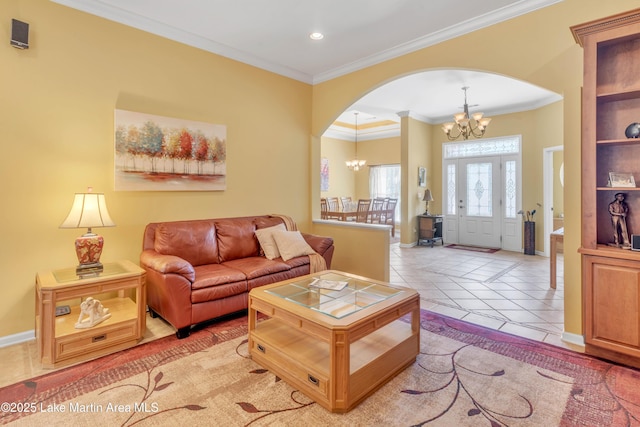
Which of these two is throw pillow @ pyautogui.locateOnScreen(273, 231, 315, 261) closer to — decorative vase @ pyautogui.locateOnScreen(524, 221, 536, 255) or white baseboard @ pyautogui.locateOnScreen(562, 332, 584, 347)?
white baseboard @ pyautogui.locateOnScreen(562, 332, 584, 347)

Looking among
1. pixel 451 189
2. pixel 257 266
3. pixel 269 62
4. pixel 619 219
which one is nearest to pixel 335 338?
pixel 257 266

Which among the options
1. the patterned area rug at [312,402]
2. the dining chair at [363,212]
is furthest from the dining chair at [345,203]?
the patterned area rug at [312,402]

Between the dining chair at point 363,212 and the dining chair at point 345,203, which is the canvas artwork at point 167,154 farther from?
the dining chair at point 345,203

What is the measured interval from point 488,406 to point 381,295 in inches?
35.9

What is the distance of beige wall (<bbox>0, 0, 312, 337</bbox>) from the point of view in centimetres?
269

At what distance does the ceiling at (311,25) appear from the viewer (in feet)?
9.80

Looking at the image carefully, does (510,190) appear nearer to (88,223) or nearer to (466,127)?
(466,127)

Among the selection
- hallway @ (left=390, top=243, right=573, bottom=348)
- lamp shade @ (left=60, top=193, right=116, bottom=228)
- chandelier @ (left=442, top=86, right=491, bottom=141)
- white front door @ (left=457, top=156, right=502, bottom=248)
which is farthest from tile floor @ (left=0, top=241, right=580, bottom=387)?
chandelier @ (left=442, top=86, right=491, bottom=141)

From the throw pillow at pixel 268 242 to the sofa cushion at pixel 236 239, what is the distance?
0.11 meters

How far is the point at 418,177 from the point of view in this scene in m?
7.54

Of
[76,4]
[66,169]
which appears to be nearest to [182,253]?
[66,169]

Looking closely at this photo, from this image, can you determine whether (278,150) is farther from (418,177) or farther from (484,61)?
(418,177)

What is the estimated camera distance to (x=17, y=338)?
2.72 m

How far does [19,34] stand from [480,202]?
7865 millimetres
